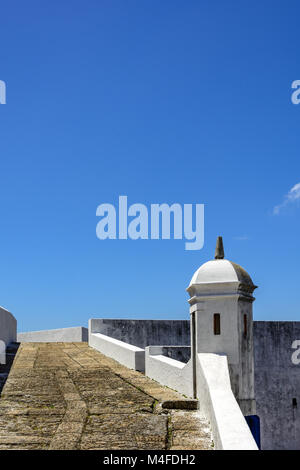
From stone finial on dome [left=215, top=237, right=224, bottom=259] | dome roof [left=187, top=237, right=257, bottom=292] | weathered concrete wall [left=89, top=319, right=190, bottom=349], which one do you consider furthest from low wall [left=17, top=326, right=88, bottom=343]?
dome roof [left=187, top=237, right=257, bottom=292]

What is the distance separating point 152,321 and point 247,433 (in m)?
11.9

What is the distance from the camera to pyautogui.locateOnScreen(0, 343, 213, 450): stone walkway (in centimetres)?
508

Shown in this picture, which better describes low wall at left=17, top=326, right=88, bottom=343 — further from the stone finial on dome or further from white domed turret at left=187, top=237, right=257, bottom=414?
white domed turret at left=187, top=237, right=257, bottom=414

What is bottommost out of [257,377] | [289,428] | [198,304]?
[289,428]

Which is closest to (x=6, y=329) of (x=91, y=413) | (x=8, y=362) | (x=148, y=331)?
(x=8, y=362)

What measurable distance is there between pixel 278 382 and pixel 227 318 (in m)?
9.56

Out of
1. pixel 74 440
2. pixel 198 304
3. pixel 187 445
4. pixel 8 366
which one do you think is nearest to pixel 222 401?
pixel 187 445

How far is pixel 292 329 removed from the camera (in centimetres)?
1647

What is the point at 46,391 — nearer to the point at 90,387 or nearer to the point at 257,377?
the point at 90,387

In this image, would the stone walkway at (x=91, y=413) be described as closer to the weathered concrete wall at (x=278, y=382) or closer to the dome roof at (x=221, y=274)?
the dome roof at (x=221, y=274)

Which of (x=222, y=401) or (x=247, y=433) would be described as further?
(x=222, y=401)

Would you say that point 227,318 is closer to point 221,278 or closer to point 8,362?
point 221,278

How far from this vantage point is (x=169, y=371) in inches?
334

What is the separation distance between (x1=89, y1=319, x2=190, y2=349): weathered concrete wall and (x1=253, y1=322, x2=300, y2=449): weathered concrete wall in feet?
7.35
